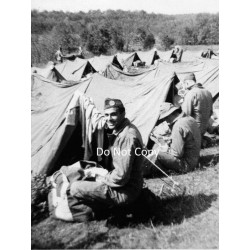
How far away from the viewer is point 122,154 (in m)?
3.58

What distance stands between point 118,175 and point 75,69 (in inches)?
488

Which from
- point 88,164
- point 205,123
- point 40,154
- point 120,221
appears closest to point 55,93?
point 40,154

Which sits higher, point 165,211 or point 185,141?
point 185,141

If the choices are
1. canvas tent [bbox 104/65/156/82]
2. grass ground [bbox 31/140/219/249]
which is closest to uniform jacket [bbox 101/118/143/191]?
grass ground [bbox 31/140/219/249]

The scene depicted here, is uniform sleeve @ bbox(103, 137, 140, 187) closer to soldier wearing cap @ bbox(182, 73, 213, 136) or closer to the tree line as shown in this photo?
the tree line

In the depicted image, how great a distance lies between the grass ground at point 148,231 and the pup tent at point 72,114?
135cm

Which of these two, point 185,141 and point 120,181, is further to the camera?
point 185,141

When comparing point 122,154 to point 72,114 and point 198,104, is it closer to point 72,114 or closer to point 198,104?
point 72,114

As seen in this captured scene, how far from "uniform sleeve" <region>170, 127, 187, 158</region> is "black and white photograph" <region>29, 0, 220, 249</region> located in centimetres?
2

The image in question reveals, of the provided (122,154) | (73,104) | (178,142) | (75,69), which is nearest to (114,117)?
(122,154)

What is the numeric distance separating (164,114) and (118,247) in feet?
9.40

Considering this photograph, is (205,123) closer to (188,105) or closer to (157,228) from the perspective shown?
(188,105)

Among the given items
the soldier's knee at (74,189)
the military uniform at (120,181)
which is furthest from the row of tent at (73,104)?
the military uniform at (120,181)

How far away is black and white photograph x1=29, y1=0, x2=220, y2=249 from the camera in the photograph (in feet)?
12.3
